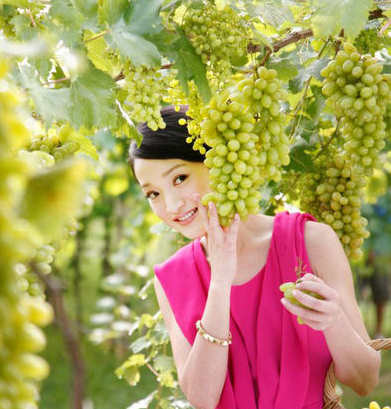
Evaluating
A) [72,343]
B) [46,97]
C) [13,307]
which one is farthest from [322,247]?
[13,307]

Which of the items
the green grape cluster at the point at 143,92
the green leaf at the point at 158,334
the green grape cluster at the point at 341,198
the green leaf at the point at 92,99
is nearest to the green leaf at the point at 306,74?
the green grape cluster at the point at 341,198

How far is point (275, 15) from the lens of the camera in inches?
60.1

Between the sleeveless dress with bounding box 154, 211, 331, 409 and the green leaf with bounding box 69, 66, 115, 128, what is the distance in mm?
841

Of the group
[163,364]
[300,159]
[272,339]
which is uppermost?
[300,159]

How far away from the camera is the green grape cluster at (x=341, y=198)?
204cm

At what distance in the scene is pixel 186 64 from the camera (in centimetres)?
154

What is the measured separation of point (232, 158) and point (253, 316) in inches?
32.1

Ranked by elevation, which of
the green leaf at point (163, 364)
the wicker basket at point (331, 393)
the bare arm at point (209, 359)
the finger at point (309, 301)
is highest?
the finger at point (309, 301)

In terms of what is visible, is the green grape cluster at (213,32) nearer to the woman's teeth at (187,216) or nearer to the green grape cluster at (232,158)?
the green grape cluster at (232,158)

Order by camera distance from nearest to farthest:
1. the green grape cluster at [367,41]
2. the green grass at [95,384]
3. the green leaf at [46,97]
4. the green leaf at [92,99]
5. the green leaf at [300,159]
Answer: the green leaf at [46,97] → the green leaf at [92,99] → the green grape cluster at [367,41] → the green leaf at [300,159] → the green grass at [95,384]

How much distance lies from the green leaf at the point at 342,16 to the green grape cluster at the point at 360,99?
0.19 m

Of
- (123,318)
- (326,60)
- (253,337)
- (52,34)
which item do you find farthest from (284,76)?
(123,318)

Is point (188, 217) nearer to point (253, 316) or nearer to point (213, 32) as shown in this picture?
point (253, 316)

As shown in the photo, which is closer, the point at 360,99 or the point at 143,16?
the point at 143,16
